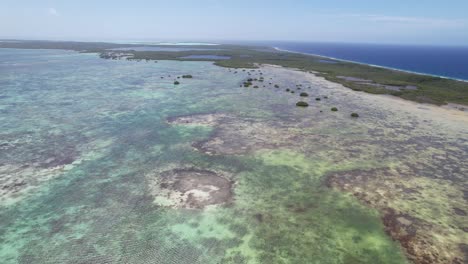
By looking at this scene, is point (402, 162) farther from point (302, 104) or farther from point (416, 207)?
point (302, 104)

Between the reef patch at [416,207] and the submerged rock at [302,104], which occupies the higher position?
the submerged rock at [302,104]

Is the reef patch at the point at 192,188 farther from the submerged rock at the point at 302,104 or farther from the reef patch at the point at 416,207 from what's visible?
the submerged rock at the point at 302,104

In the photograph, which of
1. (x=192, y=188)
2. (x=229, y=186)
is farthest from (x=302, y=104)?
(x=192, y=188)

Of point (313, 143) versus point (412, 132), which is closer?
point (313, 143)

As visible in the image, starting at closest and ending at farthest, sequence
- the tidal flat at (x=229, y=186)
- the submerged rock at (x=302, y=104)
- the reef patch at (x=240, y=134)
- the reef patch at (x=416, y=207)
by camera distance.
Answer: the tidal flat at (x=229, y=186) < the reef patch at (x=416, y=207) < the reef patch at (x=240, y=134) < the submerged rock at (x=302, y=104)

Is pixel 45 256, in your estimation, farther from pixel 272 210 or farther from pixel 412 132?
pixel 412 132

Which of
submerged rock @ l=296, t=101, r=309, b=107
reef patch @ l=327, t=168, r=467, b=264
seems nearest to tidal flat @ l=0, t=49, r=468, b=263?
reef patch @ l=327, t=168, r=467, b=264

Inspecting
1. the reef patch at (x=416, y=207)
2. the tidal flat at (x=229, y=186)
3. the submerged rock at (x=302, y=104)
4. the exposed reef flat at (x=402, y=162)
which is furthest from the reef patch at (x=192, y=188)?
the submerged rock at (x=302, y=104)

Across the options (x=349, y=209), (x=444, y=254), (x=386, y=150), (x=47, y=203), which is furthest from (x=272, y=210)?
(x=386, y=150)

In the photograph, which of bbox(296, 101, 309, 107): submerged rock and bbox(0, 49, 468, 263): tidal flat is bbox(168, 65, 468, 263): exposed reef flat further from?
bbox(296, 101, 309, 107): submerged rock
